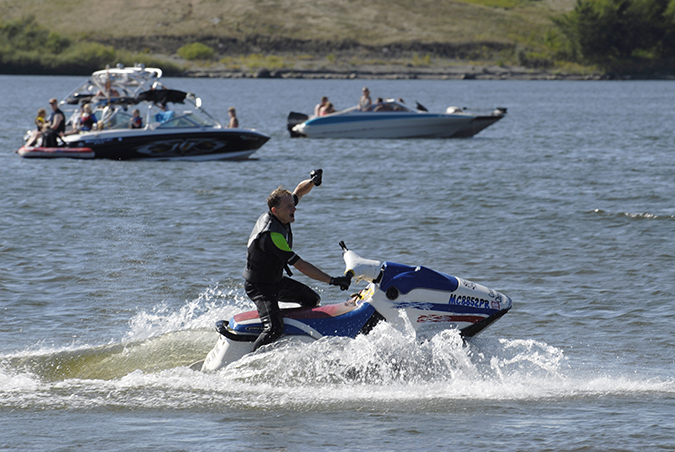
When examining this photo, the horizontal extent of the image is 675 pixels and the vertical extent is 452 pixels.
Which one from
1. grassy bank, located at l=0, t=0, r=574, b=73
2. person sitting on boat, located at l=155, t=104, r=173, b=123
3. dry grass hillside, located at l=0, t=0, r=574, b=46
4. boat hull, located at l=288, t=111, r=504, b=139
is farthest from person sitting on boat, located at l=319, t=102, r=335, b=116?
dry grass hillside, located at l=0, t=0, r=574, b=46

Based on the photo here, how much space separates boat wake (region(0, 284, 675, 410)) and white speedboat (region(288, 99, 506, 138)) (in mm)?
25349

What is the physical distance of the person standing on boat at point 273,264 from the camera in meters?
7.41

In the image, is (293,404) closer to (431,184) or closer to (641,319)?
(641,319)

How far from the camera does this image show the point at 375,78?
128 metres

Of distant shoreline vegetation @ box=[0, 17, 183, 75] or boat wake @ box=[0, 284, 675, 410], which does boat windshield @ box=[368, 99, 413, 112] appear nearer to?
boat wake @ box=[0, 284, 675, 410]

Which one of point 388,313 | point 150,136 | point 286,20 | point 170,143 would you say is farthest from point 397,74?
point 388,313

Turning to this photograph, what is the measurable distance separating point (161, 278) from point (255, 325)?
16.3 ft

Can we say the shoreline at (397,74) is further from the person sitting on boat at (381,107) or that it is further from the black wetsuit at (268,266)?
the black wetsuit at (268,266)

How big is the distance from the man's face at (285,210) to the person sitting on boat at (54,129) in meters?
19.5

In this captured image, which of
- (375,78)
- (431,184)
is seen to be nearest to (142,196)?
(431,184)

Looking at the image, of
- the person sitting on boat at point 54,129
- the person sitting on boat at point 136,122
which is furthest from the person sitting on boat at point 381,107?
the person sitting on boat at point 54,129

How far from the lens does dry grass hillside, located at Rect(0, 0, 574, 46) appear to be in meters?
158

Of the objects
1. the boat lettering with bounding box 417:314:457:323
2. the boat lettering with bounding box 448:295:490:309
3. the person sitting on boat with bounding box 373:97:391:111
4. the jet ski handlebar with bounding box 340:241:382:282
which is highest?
the person sitting on boat with bounding box 373:97:391:111

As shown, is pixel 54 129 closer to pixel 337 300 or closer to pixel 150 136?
pixel 150 136
